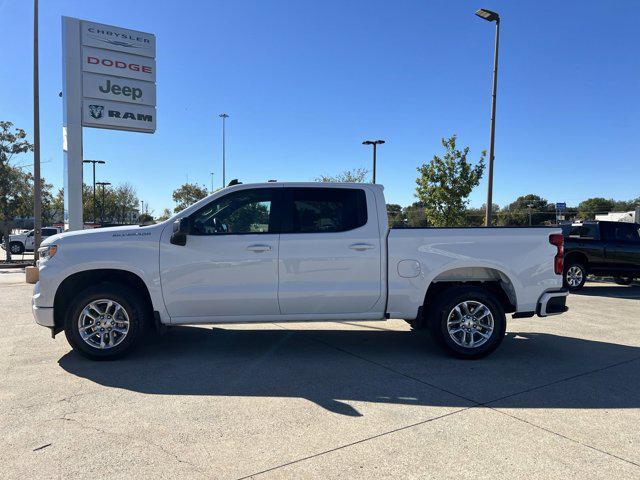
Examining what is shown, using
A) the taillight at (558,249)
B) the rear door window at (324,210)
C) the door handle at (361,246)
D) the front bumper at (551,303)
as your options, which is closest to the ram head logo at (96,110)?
the rear door window at (324,210)

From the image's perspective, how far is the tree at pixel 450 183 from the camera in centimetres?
1981

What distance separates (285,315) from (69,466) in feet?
8.99

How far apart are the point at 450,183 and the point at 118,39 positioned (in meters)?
13.4

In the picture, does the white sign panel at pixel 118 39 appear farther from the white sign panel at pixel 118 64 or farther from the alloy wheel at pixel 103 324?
the alloy wheel at pixel 103 324

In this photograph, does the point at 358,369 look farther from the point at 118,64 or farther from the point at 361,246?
the point at 118,64

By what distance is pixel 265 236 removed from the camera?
541cm

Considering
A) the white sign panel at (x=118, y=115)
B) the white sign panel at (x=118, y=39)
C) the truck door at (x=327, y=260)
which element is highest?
the white sign panel at (x=118, y=39)

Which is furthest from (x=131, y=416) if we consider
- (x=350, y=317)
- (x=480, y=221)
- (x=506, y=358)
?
(x=480, y=221)

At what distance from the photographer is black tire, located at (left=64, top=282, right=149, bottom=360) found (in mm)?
5250

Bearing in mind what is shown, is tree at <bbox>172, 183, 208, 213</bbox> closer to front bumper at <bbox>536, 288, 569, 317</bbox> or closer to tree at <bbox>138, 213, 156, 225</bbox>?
tree at <bbox>138, 213, 156, 225</bbox>

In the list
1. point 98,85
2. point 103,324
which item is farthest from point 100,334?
point 98,85

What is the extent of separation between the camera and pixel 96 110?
15172 millimetres

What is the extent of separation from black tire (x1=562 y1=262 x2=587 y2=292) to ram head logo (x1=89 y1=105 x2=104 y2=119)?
47.4 feet

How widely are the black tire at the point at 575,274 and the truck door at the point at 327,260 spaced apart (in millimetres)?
8886
